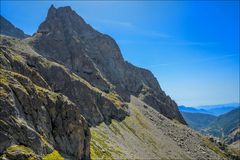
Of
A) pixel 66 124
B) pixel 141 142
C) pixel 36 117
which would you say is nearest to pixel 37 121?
pixel 36 117

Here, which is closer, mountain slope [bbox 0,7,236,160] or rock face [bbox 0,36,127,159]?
rock face [bbox 0,36,127,159]

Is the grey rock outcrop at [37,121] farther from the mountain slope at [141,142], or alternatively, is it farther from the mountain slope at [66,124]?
the mountain slope at [141,142]

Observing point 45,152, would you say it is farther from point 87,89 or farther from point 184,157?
point 184,157

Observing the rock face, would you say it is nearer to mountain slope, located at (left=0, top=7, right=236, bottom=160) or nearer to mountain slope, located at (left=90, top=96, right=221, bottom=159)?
mountain slope, located at (left=0, top=7, right=236, bottom=160)

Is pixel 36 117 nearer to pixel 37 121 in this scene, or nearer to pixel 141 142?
pixel 37 121

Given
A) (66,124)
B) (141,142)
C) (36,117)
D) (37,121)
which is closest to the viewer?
(37,121)

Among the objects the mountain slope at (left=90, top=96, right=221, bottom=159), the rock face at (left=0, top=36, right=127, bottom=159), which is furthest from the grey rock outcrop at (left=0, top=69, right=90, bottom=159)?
the mountain slope at (left=90, top=96, right=221, bottom=159)

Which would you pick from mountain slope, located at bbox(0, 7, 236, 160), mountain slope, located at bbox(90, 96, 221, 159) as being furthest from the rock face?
mountain slope, located at bbox(90, 96, 221, 159)

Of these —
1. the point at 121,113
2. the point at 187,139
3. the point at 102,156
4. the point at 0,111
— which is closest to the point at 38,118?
the point at 0,111

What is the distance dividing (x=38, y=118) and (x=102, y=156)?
38.5 meters

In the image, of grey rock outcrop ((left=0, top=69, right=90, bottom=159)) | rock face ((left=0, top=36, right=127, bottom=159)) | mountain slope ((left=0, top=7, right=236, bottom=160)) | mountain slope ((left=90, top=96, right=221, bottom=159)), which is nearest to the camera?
grey rock outcrop ((left=0, top=69, right=90, bottom=159))

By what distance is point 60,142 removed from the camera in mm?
81688

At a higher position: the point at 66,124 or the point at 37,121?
the point at 37,121

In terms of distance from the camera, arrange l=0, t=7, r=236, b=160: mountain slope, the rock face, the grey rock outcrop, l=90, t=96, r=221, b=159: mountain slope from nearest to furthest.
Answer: the grey rock outcrop, the rock face, l=0, t=7, r=236, b=160: mountain slope, l=90, t=96, r=221, b=159: mountain slope
